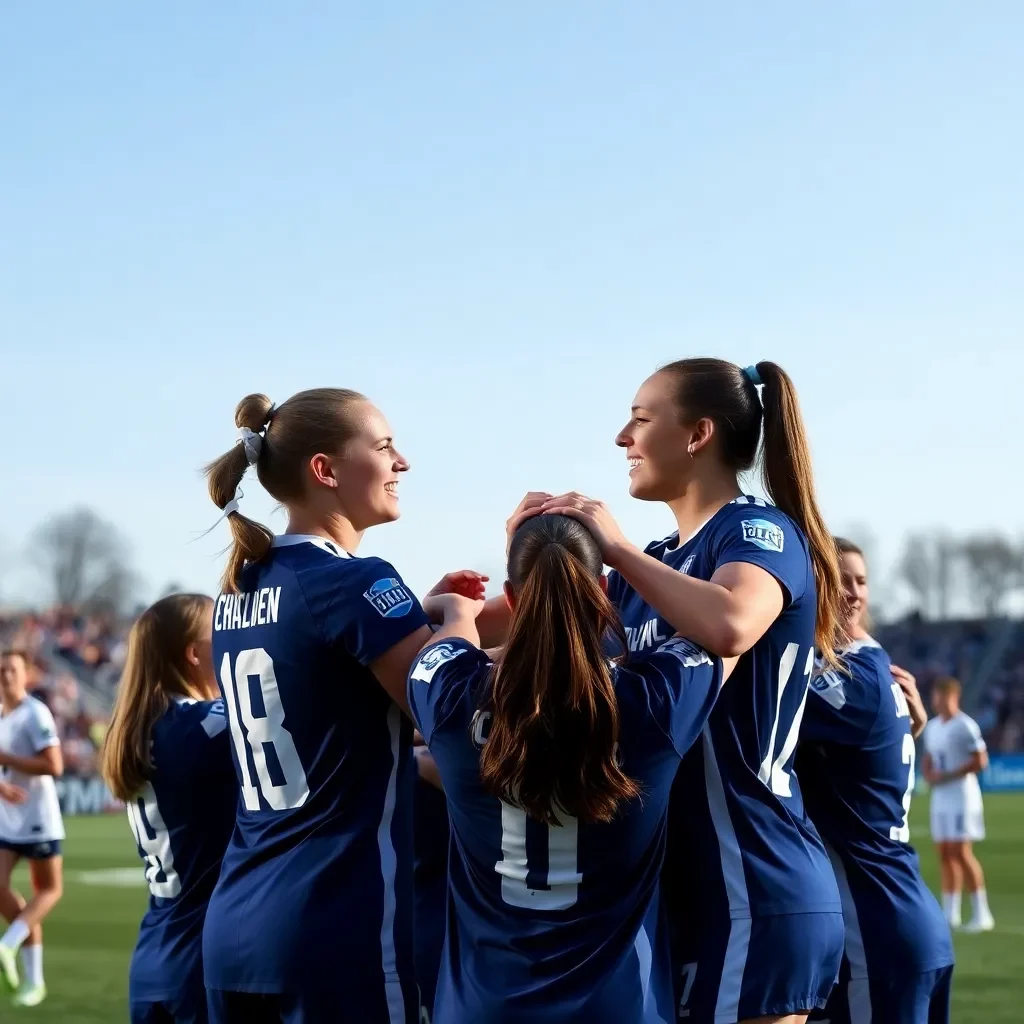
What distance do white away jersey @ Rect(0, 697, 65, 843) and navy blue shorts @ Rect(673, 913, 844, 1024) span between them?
7.86 m

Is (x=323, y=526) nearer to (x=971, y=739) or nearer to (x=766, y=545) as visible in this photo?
(x=766, y=545)

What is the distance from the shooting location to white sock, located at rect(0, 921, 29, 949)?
9133 millimetres

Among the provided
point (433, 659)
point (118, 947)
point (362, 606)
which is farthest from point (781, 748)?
point (118, 947)

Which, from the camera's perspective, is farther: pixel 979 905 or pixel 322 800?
pixel 979 905

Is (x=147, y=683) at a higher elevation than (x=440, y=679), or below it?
below

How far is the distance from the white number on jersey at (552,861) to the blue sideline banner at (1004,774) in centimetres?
3613

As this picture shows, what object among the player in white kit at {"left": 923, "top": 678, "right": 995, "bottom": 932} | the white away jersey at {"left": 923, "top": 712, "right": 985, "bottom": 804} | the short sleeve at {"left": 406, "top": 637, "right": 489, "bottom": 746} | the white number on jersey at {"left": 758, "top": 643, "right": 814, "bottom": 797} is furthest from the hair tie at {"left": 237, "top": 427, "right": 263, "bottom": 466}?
the white away jersey at {"left": 923, "top": 712, "right": 985, "bottom": 804}

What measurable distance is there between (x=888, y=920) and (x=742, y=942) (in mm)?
1226

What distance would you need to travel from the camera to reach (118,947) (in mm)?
11875

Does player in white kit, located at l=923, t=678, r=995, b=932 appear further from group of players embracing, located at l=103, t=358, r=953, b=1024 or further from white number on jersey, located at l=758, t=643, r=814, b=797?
white number on jersey, located at l=758, t=643, r=814, b=797

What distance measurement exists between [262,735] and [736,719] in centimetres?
109

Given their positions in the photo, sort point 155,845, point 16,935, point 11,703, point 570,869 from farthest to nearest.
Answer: point 11,703 → point 16,935 → point 155,845 → point 570,869

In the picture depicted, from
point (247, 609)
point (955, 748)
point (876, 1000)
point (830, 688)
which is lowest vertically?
point (955, 748)

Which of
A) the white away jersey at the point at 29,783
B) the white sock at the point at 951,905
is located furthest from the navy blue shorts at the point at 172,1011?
the white sock at the point at 951,905
